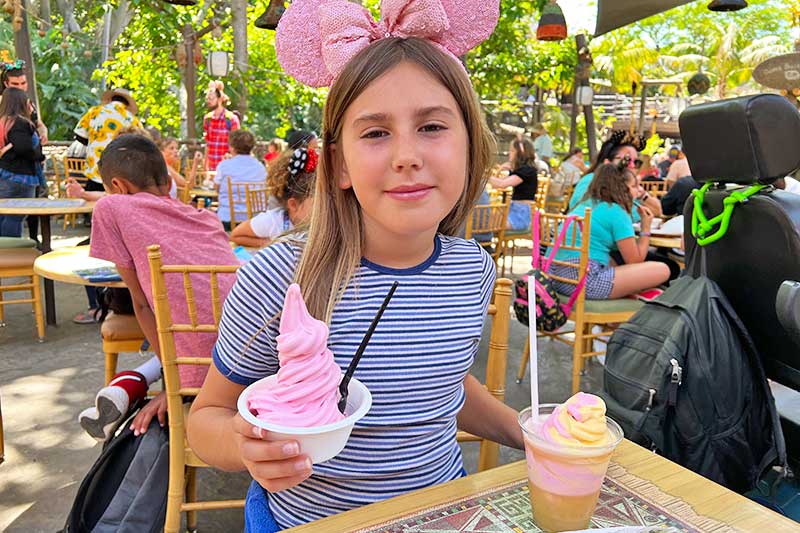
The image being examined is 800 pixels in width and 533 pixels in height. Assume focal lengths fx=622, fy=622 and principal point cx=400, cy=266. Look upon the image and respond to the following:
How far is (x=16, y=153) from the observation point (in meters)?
5.96

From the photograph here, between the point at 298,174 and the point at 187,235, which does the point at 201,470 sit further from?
the point at 298,174

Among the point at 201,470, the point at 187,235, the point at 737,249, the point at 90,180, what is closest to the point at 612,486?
the point at 737,249

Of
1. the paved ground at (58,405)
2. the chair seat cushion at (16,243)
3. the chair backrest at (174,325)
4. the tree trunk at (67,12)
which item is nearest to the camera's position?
the chair backrest at (174,325)

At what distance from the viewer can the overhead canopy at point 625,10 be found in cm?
312

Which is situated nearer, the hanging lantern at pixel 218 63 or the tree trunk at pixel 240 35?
the hanging lantern at pixel 218 63

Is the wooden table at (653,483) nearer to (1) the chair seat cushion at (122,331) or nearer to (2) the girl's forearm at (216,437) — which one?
(2) the girl's forearm at (216,437)

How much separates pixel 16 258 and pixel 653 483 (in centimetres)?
454

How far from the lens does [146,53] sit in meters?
12.1

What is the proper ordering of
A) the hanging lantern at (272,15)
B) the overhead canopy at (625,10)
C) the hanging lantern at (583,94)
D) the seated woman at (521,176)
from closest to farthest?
the overhead canopy at (625,10), the hanging lantern at (272,15), the seated woman at (521,176), the hanging lantern at (583,94)

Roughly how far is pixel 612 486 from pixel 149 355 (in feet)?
12.7

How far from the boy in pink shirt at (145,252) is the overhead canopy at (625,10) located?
2216mm

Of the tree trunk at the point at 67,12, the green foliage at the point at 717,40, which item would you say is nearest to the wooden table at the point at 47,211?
the tree trunk at the point at 67,12

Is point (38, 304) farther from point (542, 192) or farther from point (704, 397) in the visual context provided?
point (542, 192)

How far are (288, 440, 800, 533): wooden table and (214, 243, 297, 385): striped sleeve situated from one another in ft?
1.09
